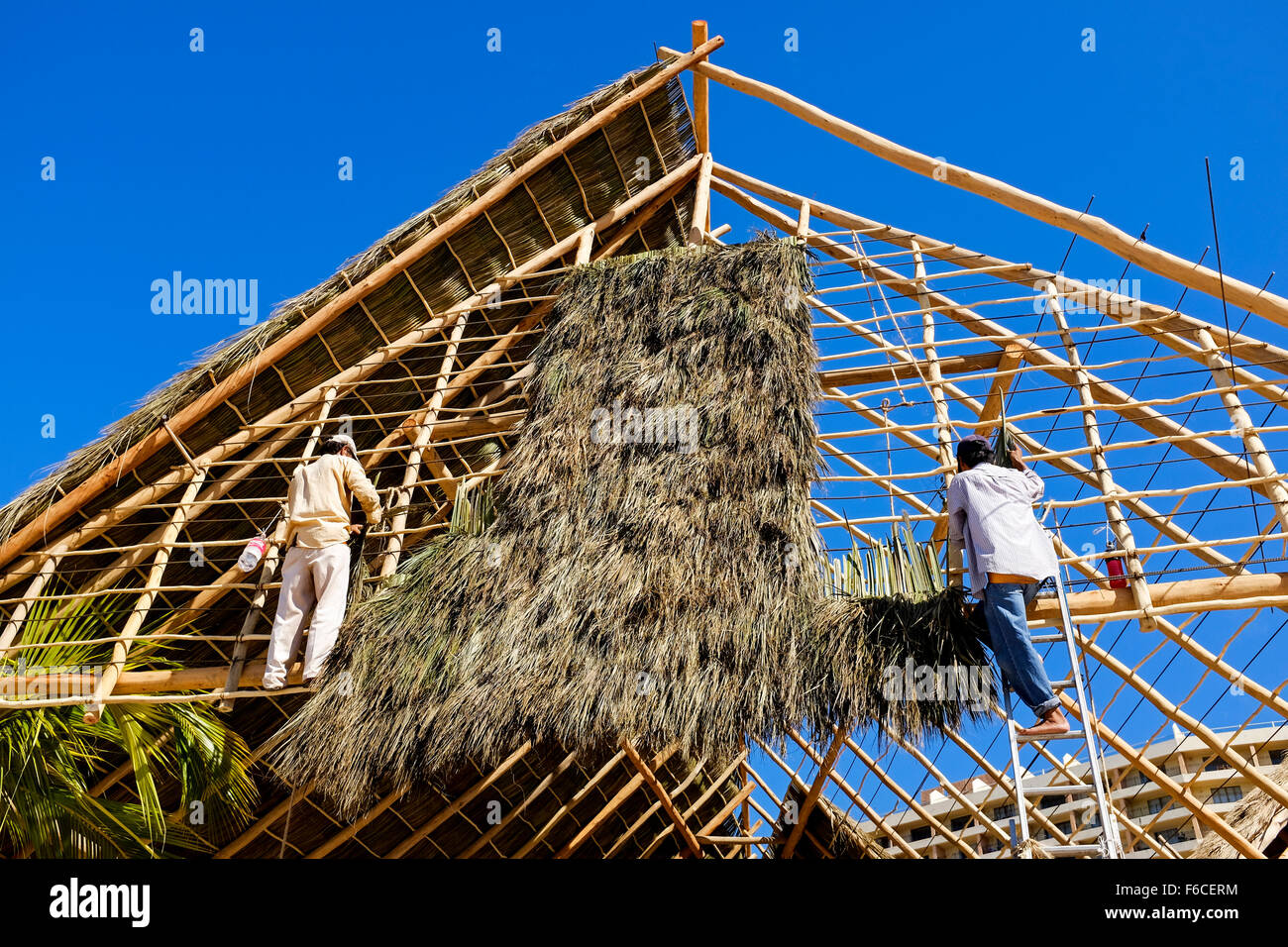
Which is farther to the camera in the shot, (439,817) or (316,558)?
(439,817)

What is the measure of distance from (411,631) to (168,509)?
1.74m

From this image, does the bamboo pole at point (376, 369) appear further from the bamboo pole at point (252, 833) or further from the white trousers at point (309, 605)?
the bamboo pole at point (252, 833)

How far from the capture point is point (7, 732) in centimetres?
530

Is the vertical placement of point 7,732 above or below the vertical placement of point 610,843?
above

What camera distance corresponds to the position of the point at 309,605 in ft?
18.4

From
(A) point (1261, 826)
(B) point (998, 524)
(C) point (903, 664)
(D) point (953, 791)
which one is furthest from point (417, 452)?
(A) point (1261, 826)

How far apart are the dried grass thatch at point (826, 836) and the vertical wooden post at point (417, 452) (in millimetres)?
3651

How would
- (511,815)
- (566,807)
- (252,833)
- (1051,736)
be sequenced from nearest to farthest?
(1051,736) → (252,833) → (511,815) → (566,807)

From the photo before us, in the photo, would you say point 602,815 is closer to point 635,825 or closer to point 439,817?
point 635,825

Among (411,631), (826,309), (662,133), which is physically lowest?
(411,631)

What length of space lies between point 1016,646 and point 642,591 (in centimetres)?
164
